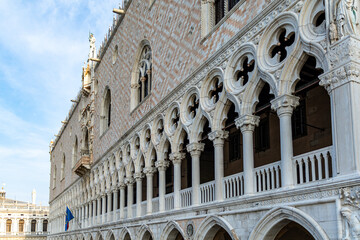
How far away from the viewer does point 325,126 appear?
1114 centimetres

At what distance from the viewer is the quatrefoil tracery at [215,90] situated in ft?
39.1

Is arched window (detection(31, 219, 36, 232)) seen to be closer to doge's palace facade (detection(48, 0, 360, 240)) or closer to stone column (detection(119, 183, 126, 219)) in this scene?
doge's palace facade (detection(48, 0, 360, 240))

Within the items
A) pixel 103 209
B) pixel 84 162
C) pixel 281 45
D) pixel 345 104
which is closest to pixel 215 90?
pixel 281 45

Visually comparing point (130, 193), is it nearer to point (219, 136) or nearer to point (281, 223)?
point (219, 136)

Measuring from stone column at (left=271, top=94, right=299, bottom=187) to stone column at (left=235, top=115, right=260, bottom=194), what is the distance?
1.15 metres

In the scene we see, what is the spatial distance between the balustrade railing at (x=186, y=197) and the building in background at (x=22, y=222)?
4917cm

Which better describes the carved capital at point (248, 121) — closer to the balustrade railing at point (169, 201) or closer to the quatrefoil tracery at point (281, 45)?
the quatrefoil tracery at point (281, 45)

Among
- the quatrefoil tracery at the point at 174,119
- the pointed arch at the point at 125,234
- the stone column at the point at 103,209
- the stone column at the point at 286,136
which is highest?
the quatrefoil tracery at the point at 174,119

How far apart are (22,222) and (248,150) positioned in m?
54.6

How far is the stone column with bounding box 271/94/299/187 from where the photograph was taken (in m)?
8.67

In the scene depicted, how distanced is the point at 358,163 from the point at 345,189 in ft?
1.49

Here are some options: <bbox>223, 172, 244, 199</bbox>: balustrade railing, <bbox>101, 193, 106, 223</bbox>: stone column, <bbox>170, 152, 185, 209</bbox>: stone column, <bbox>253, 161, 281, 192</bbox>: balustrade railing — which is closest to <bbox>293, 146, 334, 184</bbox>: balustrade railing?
<bbox>253, 161, 281, 192</bbox>: balustrade railing

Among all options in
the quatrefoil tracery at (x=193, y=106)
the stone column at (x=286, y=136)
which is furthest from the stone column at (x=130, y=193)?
the stone column at (x=286, y=136)

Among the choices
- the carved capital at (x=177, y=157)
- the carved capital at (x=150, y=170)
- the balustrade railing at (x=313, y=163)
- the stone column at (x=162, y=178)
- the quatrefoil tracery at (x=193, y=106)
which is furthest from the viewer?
the carved capital at (x=150, y=170)
